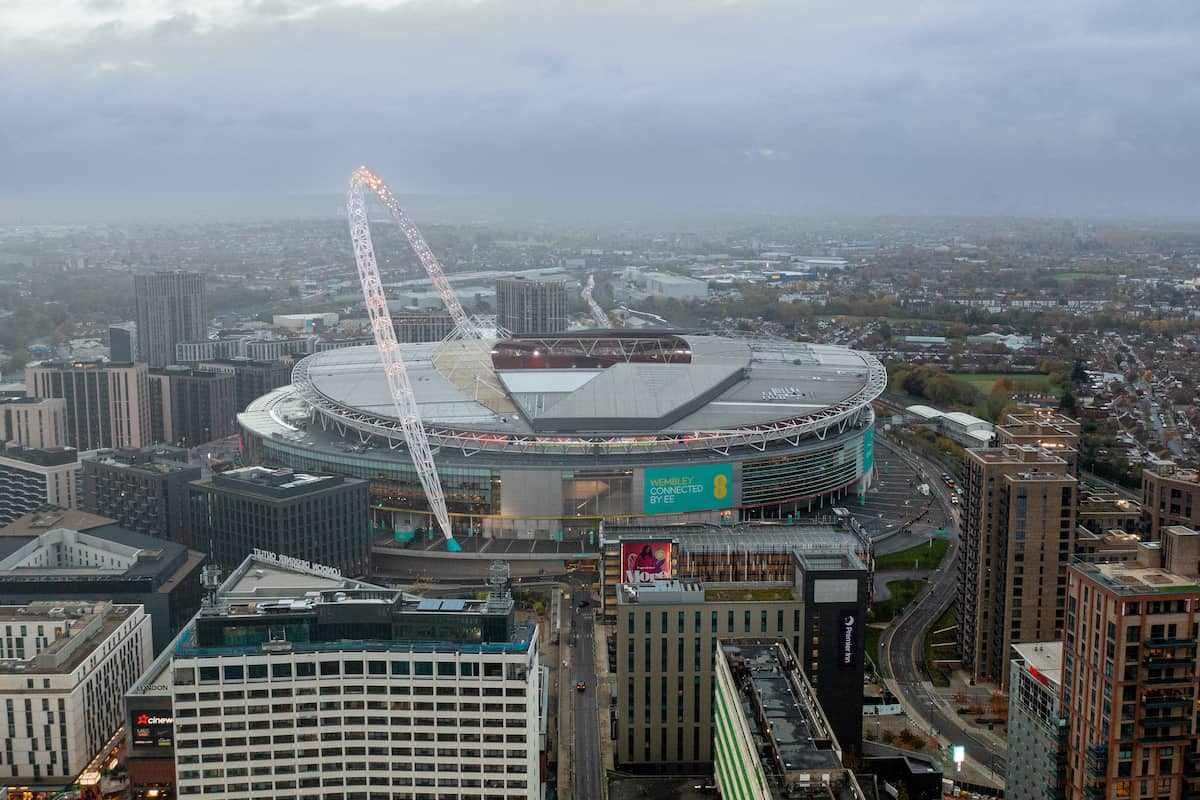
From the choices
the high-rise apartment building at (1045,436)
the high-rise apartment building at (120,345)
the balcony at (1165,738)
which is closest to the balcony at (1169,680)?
the balcony at (1165,738)

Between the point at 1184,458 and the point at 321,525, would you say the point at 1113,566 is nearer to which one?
the point at 321,525

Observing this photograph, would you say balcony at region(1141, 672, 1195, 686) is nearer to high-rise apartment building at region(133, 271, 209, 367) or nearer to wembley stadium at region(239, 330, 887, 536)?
wembley stadium at region(239, 330, 887, 536)

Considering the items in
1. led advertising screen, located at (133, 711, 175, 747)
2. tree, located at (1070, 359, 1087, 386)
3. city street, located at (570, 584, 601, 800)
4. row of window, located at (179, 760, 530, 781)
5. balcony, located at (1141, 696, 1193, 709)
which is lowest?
city street, located at (570, 584, 601, 800)

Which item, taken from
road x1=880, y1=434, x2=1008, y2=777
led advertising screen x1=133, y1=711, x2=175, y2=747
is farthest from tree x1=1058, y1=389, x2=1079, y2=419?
led advertising screen x1=133, y1=711, x2=175, y2=747

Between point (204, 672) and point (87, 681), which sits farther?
point (87, 681)

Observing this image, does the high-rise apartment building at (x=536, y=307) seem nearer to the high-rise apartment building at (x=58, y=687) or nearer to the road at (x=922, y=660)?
the road at (x=922, y=660)

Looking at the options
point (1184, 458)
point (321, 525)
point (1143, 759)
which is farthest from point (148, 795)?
point (1184, 458)

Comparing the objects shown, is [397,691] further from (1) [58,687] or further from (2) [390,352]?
(2) [390,352]
